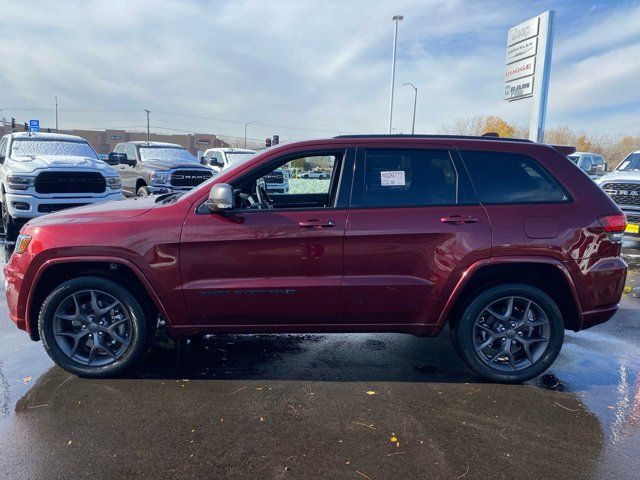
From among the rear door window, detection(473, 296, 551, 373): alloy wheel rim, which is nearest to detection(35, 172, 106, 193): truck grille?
the rear door window

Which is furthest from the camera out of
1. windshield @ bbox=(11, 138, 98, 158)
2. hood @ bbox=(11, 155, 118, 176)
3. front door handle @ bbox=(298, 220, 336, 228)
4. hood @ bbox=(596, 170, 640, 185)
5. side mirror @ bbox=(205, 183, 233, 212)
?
windshield @ bbox=(11, 138, 98, 158)

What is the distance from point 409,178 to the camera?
11.9 ft

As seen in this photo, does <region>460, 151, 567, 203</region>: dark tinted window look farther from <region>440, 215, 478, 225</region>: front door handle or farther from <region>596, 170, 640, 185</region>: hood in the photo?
<region>596, 170, 640, 185</region>: hood

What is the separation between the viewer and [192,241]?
3467 mm

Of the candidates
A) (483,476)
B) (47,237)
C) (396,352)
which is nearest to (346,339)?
(396,352)

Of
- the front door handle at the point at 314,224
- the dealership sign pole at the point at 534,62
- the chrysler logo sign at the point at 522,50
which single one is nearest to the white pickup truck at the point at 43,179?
the front door handle at the point at 314,224

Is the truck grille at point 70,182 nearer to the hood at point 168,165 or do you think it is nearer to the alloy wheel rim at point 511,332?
the hood at point 168,165

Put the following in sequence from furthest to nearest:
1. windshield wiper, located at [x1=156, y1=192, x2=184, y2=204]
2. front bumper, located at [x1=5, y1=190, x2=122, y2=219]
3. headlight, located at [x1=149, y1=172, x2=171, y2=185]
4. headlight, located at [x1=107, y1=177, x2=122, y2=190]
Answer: headlight, located at [x1=149, y1=172, x2=171, y2=185], headlight, located at [x1=107, y1=177, x2=122, y2=190], front bumper, located at [x1=5, y1=190, x2=122, y2=219], windshield wiper, located at [x1=156, y1=192, x2=184, y2=204]

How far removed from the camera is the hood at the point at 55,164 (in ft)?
29.3

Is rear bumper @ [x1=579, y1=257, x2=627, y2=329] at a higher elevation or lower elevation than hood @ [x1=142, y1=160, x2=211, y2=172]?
lower

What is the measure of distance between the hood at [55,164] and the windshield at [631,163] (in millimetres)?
11407

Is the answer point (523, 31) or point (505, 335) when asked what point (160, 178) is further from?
point (523, 31)

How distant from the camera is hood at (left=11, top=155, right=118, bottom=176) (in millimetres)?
8922

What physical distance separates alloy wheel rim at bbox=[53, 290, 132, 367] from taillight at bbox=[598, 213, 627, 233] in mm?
3731
